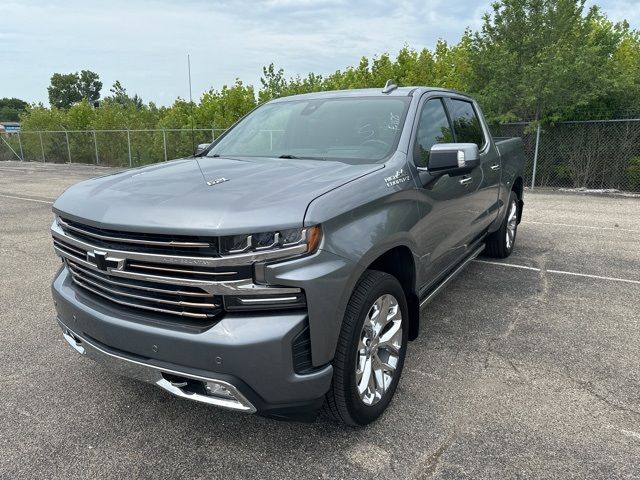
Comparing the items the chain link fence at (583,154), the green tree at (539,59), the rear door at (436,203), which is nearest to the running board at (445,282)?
the rear door at (436,203)

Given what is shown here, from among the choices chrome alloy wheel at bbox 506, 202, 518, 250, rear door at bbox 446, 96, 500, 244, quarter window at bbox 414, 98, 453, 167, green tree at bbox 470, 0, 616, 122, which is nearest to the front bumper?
quarter window at bbox 414, 98, 453, 167

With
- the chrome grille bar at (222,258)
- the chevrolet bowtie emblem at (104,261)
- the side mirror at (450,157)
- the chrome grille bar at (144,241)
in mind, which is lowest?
the chevrolet bowtie emblem at (104,261)

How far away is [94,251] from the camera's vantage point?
8.04ft

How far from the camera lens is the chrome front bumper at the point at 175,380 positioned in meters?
2.19

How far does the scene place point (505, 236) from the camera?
5902 millimetres

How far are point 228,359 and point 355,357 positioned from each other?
0.66 m

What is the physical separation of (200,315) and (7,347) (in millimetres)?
2454

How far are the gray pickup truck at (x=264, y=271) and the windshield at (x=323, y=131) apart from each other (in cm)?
3

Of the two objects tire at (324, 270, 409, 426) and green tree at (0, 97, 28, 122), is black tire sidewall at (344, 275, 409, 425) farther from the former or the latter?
green tree at (0, 97, 28, 122)

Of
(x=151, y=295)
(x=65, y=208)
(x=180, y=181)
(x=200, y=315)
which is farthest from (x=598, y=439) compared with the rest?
(x=65, y=208)

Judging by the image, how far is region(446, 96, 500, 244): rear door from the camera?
427 centimetres

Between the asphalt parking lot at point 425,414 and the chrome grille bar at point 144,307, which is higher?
the chrome grille bar at point 144,307

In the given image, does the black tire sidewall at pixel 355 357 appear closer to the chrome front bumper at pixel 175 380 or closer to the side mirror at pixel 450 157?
the chrome front bumper at pixel 175 380

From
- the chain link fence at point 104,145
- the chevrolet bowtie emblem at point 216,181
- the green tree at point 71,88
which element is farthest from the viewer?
the green tree at point 71,88
